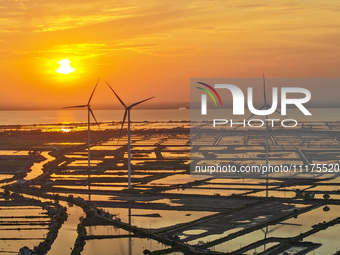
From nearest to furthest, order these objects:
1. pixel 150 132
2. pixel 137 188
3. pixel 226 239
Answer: pixel 226 239 < pixel 137 188 < pixel 150 132

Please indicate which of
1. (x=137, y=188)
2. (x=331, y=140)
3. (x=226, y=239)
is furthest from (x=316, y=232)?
(x=331, y=140)

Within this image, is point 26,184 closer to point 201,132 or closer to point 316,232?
point 316,232

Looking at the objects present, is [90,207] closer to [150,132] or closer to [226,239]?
[226,239]

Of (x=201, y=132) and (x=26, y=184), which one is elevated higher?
(x=201, y=132)

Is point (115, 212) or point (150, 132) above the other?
point (150, 132)

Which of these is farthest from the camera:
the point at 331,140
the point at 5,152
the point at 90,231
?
the point at 331,140

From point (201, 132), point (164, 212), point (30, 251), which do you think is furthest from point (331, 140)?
point (30, 251)

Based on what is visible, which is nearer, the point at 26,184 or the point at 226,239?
the point at 226,239

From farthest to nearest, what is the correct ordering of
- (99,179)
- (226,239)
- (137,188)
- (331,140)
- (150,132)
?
(150,132)
(331,140)
(99,179)
(137,188)
(226,239)

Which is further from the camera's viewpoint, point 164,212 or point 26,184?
point 26,184
